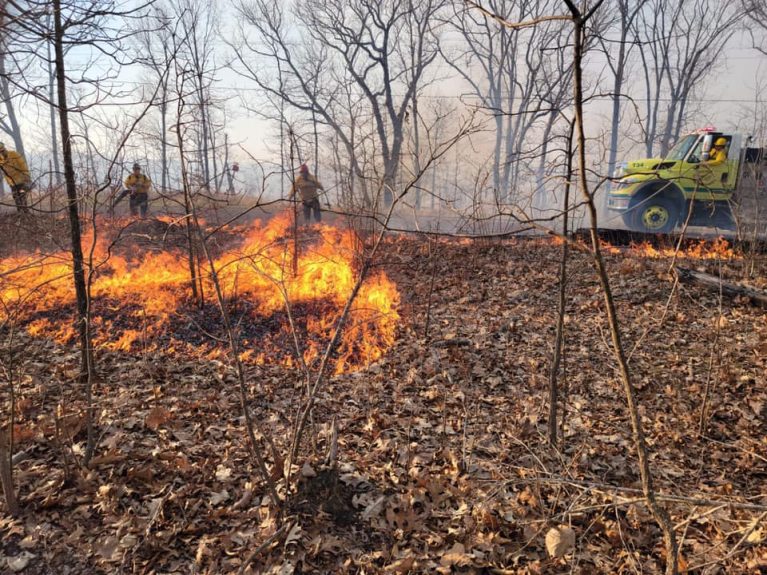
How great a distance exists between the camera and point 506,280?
934 cm

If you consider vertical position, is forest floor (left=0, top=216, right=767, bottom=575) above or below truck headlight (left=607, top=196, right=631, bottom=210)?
below

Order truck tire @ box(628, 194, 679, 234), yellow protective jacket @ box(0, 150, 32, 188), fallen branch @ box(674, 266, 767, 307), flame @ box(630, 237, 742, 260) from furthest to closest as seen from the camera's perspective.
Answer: truck tire @ box(628, 194, 679, 234), flame @ box(630, 237, 742, 260), fallen branch @ box(674, 266, 767, 307), yellow protective jacket @ box(0, 150, 32, 188)

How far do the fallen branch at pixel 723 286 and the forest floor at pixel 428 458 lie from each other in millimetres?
169

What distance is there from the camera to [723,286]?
7.14 meters

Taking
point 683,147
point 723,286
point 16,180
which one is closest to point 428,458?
point 723,286

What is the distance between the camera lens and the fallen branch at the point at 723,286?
22.9 feet

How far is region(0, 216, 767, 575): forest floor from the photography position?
2.93 m

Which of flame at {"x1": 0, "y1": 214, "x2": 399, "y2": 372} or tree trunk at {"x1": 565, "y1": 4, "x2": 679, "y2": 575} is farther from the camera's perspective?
flame at {"x1": 0, "y1": 214, "x2": 399, "y2": 372}

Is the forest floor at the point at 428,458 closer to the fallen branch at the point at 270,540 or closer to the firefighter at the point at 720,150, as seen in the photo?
the fallen branch at the point at 270,540

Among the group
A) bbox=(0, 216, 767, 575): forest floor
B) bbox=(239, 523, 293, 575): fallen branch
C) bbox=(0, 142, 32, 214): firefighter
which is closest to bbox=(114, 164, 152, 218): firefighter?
bbox=(0, 142, 32, 214): firefighter

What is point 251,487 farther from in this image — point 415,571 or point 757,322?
point 757,322

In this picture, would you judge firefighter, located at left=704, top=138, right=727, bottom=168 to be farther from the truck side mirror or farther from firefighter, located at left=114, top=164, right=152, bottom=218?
firefighter, located at left=114, top=164, right=152, bottom=218

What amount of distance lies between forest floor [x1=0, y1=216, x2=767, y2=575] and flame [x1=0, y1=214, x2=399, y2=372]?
476 millimetres

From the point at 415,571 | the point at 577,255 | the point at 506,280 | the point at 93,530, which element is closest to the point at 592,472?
the point at 415,571
